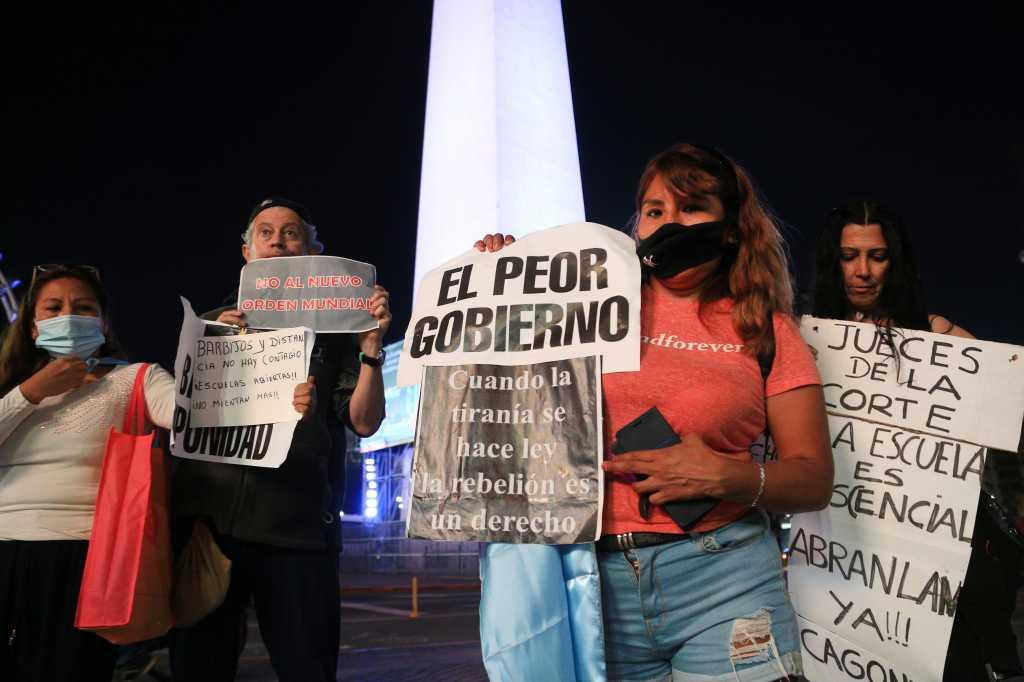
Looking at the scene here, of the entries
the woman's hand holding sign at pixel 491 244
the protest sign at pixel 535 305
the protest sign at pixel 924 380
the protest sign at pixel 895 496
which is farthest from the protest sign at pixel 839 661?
the woman's hand holding sign at pixel 491 244

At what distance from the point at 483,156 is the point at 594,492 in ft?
94.9

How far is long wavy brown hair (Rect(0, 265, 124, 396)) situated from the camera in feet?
12.6

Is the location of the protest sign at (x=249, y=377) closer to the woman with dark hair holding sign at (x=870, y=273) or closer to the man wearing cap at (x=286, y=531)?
the man wearing cap at (x=286, y=531)

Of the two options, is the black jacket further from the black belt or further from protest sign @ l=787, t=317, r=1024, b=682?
protest sign @ l=787, t=317, r=1024, b=682

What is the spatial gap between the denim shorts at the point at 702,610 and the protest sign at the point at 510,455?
179 mm

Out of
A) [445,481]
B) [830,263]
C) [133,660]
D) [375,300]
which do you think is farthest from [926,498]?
[133,660]

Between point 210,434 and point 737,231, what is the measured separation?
7.09 feet

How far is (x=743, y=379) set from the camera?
2.30 metres

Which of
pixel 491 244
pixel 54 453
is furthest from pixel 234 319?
pixel 491 244

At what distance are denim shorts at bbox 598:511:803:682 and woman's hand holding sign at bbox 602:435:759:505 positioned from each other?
14cm

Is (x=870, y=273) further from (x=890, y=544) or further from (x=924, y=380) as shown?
(x=890, y=544)

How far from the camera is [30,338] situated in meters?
3.93

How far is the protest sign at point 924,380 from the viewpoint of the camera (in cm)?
326

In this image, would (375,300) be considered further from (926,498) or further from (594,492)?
(926,498)
